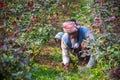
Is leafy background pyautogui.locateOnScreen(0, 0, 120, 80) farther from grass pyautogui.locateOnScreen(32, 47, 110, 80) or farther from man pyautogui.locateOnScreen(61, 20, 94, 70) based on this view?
man pyautogui.locateOnScreen(61, 20, 94, 70)

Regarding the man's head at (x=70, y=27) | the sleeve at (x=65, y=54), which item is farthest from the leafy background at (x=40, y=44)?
the man's head at (x=70, y=27)

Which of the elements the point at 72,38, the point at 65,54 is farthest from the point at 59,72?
the point at 72,38

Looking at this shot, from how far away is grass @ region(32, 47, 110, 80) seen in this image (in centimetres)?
666

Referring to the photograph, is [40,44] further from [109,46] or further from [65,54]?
[109,46]

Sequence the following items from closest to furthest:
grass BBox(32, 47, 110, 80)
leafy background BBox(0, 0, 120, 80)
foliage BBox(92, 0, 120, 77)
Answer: leafy background BBox(0, 0, 120, 80)
foliage BBox(92, 0, 120, 77)
grass BBox(32, 47, 110, 80)

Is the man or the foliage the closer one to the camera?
the foliage

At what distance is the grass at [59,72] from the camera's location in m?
6.66

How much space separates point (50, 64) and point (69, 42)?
0.62 meters

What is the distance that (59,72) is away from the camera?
7066mm

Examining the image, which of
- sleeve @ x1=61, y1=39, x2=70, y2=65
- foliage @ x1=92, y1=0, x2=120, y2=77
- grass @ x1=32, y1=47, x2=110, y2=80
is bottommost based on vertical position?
grass @ x1=32, y1=47, x2=110, y2=80

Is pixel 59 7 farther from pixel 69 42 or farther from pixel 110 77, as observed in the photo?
pixel 110 77

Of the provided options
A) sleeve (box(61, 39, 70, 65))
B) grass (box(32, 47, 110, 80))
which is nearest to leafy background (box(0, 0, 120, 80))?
grass (box(32, 47, 110, 80))

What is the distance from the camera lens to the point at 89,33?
7102mm

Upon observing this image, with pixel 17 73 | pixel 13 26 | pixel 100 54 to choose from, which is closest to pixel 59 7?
pixel 13 26
